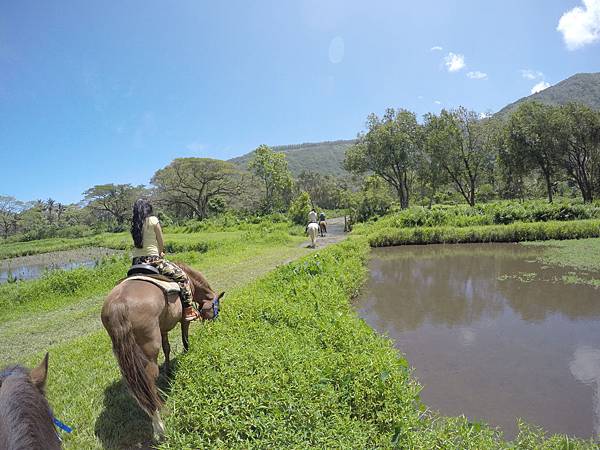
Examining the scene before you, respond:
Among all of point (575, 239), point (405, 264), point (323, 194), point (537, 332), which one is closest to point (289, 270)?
point (537, 332)

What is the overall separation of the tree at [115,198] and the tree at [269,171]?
20.4 metres

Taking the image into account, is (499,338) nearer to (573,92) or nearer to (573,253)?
(573,253)

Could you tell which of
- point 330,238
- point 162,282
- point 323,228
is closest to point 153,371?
point 162,282

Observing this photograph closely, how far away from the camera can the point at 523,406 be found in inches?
175

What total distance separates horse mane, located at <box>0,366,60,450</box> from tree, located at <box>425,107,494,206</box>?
3263cm

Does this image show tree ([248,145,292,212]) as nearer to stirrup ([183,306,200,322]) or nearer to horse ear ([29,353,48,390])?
stirrup ([183,306,200,322])

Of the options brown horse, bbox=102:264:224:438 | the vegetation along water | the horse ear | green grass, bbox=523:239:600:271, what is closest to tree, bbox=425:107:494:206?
the vegetation along water

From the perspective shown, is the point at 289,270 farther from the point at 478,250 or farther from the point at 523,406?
the point at 478,250

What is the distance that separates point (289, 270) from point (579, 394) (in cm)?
594

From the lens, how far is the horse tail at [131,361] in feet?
11.3

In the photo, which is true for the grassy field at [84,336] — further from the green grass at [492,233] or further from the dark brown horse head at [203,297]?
the green grass at [492,233]

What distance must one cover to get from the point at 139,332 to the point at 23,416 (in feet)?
6.95

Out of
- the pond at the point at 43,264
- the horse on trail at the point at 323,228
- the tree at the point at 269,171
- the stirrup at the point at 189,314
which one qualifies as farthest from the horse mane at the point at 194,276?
the tree at the point at 269,171

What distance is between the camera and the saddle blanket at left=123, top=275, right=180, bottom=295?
4.16 meters
